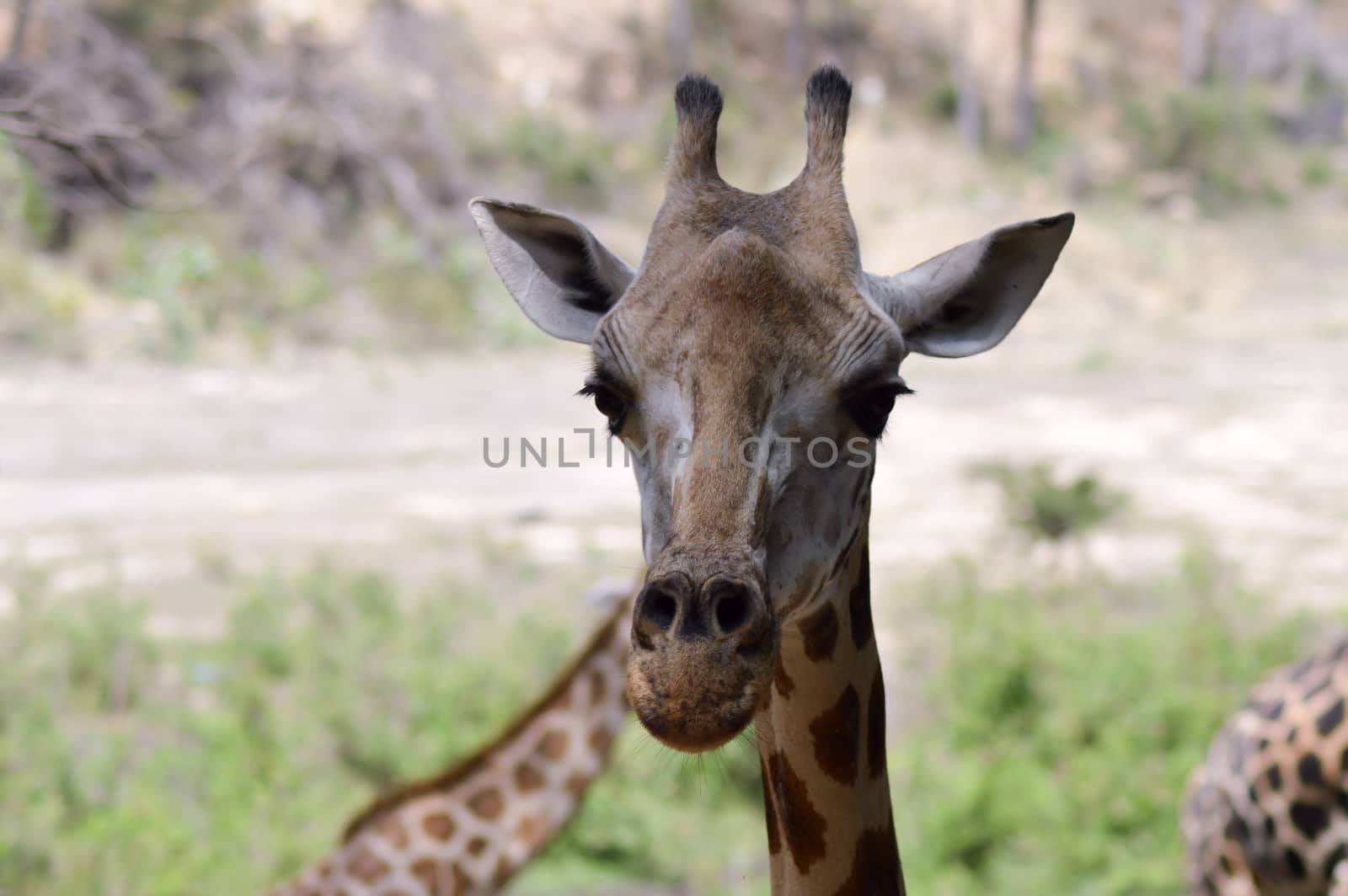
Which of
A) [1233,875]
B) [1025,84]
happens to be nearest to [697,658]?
[1233,875]

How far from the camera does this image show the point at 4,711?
799 centimetres

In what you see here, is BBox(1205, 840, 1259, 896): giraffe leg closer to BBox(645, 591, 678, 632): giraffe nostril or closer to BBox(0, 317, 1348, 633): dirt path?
BBox(645, 591, 678, 632): giraffe nostril

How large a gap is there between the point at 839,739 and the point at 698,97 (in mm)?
1423

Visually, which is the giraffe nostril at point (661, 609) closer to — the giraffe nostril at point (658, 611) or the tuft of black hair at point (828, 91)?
the giraffe nostril at point (658, 611)

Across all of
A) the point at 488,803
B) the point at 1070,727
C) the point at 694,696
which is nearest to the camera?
the point at 694,696

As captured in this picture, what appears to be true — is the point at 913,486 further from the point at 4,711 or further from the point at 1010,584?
the point at 4,711

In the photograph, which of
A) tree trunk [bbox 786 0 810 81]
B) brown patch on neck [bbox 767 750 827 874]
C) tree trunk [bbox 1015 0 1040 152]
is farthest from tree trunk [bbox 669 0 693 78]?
brown patch on neck [bbox 767 750 827 874]

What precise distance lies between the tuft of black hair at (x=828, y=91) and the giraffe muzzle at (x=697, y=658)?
1.17 meters

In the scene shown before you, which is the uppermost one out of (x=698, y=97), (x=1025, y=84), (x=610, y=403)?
(x=1025, y=84)

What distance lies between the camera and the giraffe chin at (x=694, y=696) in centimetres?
211

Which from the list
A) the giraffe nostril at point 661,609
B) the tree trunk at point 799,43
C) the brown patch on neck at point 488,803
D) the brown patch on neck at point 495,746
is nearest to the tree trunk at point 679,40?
the tree trunk at point 799,43

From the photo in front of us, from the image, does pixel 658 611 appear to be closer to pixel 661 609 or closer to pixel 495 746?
pixel 661 609

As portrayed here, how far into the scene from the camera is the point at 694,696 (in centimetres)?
211

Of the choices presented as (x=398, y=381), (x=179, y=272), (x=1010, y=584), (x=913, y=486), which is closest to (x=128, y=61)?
(x=179, y=272)
